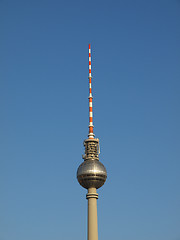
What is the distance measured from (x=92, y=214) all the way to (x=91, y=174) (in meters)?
7.30

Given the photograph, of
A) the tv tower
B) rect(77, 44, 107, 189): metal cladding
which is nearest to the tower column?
the tv tower

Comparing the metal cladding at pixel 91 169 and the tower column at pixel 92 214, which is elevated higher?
the metal cladding at pixel 91 169

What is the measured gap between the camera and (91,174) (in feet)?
282

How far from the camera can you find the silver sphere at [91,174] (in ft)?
283

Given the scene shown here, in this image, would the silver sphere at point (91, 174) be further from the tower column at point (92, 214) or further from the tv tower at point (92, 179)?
the tower column at point (92, 214)

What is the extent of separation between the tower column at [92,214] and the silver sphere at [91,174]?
1371mm

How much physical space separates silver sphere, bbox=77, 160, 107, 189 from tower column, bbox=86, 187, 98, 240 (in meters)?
1.37

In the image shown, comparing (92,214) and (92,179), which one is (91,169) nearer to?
(92,179)

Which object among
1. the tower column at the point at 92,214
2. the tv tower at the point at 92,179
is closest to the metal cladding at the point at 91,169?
the tv tower at the point at 92,179

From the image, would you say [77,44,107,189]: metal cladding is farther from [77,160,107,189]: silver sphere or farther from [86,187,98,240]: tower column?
[86,187,98,240]: tower column

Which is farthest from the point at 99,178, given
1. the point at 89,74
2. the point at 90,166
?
the point at 89,74

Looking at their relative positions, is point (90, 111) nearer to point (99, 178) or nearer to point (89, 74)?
point (89, 74)

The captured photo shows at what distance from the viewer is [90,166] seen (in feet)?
285

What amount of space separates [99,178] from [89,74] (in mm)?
22194
